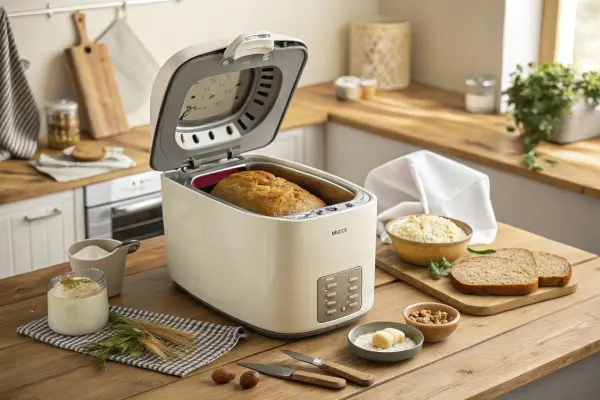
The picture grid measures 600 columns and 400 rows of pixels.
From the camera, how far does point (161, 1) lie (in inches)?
148

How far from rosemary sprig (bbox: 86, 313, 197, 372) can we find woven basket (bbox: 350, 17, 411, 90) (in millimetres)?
2581

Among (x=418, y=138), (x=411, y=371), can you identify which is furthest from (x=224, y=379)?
(x=418, y=138)

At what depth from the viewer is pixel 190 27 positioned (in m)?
3.88

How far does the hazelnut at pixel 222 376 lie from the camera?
5.41 feet

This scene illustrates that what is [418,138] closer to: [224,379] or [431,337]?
Answer: [431,337]

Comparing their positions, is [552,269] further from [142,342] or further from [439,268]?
[142,342]

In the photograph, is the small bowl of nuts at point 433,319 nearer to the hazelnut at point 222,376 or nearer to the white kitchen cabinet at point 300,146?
the hazelnut at point 222,376

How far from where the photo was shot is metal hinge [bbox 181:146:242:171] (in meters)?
2.08

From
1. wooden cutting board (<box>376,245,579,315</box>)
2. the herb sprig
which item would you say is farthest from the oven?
the herb sprig

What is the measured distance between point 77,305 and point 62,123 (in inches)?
67.2

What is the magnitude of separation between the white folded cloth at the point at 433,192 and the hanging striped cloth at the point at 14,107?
147cm

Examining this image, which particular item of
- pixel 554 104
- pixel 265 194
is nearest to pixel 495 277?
pixel 265 194

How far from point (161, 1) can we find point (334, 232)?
2.25 metres

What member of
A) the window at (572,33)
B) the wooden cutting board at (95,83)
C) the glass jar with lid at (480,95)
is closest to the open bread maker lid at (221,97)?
the wooden cutting board at (95,83)
